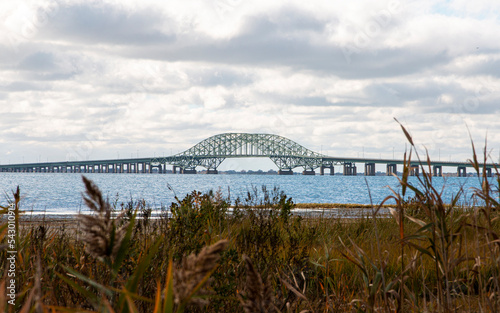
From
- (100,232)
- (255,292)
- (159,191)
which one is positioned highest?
(100,232)

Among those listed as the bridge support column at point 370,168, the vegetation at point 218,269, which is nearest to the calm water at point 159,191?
the vegetation at point 218,269

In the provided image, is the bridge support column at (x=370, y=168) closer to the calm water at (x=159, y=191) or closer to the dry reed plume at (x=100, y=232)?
the calm water at (x=159, y=191)

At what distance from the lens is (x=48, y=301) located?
2.64 m

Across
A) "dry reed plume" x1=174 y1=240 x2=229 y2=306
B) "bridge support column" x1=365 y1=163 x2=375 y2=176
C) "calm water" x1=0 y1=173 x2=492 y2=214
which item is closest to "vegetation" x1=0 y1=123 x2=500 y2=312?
"dry reed plume" x1=174 y1=240 x2=229 y2=306

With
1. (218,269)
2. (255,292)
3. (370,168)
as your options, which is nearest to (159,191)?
(218,269)

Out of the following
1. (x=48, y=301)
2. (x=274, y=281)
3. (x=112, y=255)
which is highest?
(x=112, y=255)

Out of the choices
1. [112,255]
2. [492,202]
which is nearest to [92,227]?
[112,255]

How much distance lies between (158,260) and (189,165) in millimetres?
172519

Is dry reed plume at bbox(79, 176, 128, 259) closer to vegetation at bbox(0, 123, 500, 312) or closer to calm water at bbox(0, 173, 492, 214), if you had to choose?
vegetation at bbox(0, 123, 500, 312)

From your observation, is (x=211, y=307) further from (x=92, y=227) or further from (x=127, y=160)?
(x=127, y=160)

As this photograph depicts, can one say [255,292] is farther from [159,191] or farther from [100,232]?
[159,191]

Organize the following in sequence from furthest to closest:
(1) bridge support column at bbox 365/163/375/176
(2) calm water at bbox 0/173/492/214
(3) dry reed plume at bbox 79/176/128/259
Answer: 1. (1) bridge support column at bbox 365/163/375/176
2. (2) calm water at bbox 0/173/492/214
3. (3) dry reed plume at bbox 79/176/128/259

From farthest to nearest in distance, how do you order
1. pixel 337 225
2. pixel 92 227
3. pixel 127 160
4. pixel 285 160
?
1. pixel 285 160
2. pixel 127 160
3. pixel 337 225
4. pixel 92 227

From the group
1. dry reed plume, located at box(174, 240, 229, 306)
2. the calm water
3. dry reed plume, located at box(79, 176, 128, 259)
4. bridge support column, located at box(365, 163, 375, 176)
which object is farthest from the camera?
bridge support column, located at box(365, 163, 375, 176)
